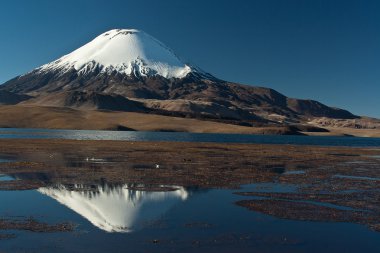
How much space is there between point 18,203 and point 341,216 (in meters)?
18.2

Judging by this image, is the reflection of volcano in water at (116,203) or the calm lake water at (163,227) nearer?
the calm lake water at (163,227)

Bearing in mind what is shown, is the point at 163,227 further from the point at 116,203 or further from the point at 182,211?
→ the point at 116,203

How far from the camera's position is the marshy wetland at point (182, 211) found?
19188 mm

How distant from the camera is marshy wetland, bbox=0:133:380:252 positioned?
63.0 feet

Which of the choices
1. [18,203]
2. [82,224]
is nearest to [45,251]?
[82,224]

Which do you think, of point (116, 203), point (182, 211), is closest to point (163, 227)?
point (182, 211)

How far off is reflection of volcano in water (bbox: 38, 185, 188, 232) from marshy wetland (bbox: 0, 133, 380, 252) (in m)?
0.05

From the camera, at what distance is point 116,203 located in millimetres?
27000

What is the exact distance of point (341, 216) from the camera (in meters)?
25.5

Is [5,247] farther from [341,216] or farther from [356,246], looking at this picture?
[341,216]

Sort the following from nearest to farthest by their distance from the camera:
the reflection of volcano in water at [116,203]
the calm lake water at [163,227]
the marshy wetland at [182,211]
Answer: the calm lake water at [163,227], the marshy wetland at [182,211], the reflection of volcano in water at [116,203]

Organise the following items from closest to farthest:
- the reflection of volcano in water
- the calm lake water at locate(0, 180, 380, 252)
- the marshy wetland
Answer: the calm lake water at locate(0, 180, 380, 252) → the marshy wetland → the reflection of volcano in water

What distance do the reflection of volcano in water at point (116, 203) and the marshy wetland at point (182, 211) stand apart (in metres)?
0.05

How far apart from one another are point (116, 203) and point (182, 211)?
408cm
